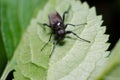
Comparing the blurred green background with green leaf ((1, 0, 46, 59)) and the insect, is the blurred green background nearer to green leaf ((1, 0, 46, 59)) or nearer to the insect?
green leaf ((1, 0, 46, 59))

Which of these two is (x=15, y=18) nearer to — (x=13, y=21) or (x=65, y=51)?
(x=13, y=21)

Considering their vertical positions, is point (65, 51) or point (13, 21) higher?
point (13, 21)

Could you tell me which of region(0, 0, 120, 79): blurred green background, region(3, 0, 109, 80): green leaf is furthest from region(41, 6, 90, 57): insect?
region(0, 0, 120, 79): blurred green background

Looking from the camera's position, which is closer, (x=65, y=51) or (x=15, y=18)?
(x=65, y=51)

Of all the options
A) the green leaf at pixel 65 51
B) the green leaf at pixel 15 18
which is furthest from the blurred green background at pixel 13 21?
the green leaf at pixel 65 51

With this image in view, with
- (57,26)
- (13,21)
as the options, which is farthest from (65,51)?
(13,21)
